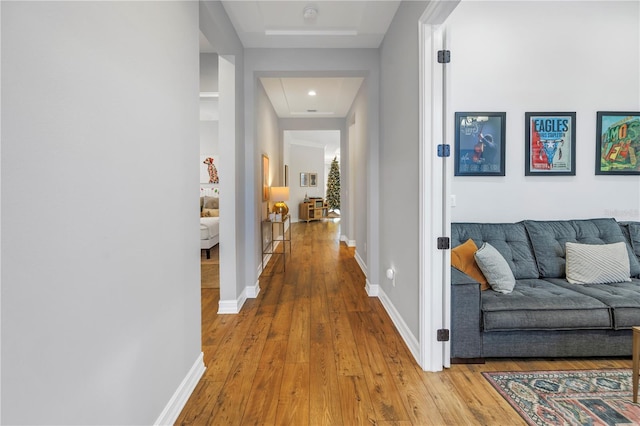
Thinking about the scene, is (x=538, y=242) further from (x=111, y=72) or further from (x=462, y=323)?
(x=111, y=72)

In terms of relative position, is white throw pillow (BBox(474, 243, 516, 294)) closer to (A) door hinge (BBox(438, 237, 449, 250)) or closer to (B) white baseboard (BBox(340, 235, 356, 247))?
(A) door hinge (BBox(438, 237, 449, 250))

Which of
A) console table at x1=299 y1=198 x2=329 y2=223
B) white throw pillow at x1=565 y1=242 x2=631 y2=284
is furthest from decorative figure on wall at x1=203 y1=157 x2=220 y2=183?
white throw pillow at x1=565 y1=242 x2=631 y2=284

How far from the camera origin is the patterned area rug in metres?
1.63

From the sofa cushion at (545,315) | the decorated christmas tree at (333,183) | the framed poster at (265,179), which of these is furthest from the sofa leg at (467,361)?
the decorated christmas tree at (333,183)

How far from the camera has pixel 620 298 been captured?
7.12 ft

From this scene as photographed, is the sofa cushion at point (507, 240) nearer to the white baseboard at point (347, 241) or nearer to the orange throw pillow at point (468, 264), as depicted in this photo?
the orange throw pillow at point (468, 264)

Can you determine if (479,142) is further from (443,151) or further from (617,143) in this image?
(617,143)

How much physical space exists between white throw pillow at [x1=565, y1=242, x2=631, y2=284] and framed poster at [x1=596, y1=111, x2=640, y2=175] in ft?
3.05

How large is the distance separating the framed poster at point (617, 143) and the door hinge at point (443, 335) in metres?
2.48

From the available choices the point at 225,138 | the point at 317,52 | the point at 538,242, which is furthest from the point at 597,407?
the point at 317,52

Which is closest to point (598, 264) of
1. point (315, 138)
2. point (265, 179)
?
point (265, 179)

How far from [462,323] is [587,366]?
912 mm

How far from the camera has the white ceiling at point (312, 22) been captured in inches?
104

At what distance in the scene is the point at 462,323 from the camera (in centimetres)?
212
